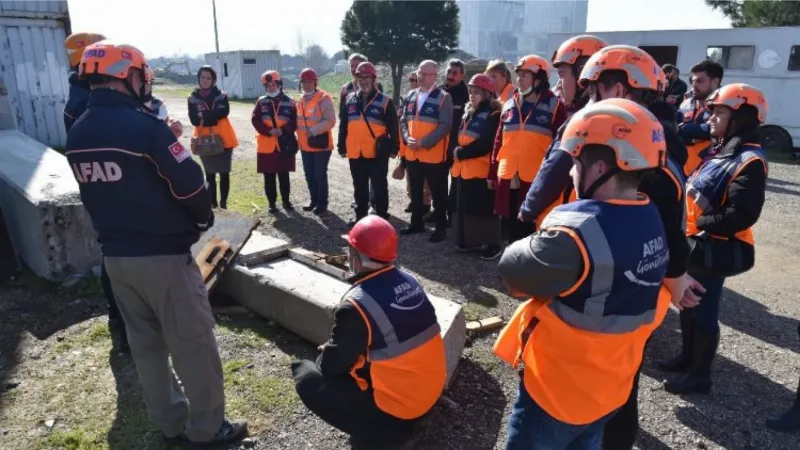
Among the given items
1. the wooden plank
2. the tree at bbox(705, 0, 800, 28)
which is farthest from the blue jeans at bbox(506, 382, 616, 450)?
the tree at bbox(705, 0, 800, 28)

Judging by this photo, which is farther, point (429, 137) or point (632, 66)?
point (429, 137)

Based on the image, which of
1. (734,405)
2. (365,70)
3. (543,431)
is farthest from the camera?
(365,70)

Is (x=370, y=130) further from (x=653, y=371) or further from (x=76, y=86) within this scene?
(x=653, y=371)

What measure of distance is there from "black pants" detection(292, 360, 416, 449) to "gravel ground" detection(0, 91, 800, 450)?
1.29ft

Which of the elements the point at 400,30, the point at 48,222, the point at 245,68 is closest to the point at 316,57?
the point at 245,68

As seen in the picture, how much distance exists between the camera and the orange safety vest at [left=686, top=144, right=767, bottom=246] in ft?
11.9

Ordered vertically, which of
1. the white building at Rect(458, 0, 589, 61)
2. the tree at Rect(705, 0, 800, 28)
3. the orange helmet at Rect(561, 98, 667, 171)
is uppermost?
the white building at Rect(458, 0, 589, 61)

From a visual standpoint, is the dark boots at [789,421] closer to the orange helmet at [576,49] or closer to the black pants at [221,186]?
the orange helmet at [576,49]

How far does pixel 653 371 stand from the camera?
14.3 ft

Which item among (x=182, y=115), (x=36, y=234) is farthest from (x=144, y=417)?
(x=182, y=115)

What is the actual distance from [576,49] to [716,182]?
1318mm

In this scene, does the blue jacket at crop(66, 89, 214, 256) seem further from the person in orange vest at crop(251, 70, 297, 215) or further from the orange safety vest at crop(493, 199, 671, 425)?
the person in orange vest at crop(251, 70, 297, 215)

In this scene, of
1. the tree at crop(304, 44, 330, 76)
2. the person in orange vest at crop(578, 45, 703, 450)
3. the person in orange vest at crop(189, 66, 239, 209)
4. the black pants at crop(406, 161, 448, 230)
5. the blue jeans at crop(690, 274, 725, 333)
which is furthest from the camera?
the tree at crop(304, 44, 330, 76)

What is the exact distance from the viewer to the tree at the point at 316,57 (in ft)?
298
